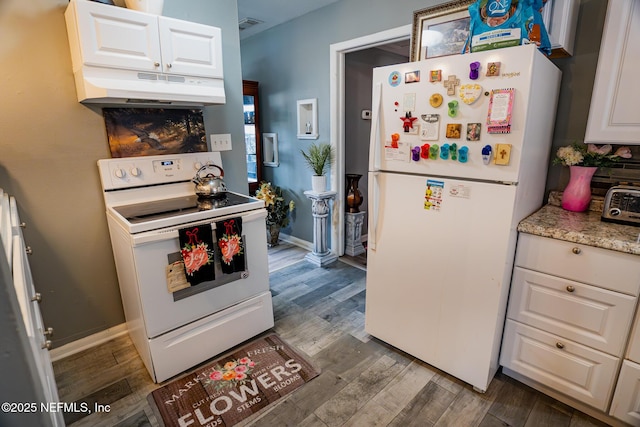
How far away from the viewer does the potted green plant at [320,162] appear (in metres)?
3.24

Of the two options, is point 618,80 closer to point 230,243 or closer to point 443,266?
point 443,266

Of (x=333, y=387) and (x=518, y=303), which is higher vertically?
(x=518, y=303)

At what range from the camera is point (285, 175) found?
3.97 m

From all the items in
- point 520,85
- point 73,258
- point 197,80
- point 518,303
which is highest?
point 197,80

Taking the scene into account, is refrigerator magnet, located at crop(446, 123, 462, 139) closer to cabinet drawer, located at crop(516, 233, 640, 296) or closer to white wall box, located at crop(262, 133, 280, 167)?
cabinet drawer, located at crop(516, 233, 640, 296)

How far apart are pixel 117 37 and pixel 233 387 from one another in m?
1.92

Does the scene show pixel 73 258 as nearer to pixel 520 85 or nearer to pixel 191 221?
pixel 191 221

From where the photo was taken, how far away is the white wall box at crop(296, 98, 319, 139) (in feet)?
11.1

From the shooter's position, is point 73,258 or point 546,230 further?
point 73,258

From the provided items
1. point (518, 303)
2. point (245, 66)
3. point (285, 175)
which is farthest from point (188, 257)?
point (245, 66)

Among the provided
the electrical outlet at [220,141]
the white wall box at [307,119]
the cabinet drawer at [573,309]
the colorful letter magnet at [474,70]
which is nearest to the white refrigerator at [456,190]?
the colorful letter magnet at [474,70]

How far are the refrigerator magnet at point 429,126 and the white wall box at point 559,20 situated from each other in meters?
0.72

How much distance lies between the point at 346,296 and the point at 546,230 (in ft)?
5.25

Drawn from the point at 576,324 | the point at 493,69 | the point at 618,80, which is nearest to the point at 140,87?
the point at 493,69
